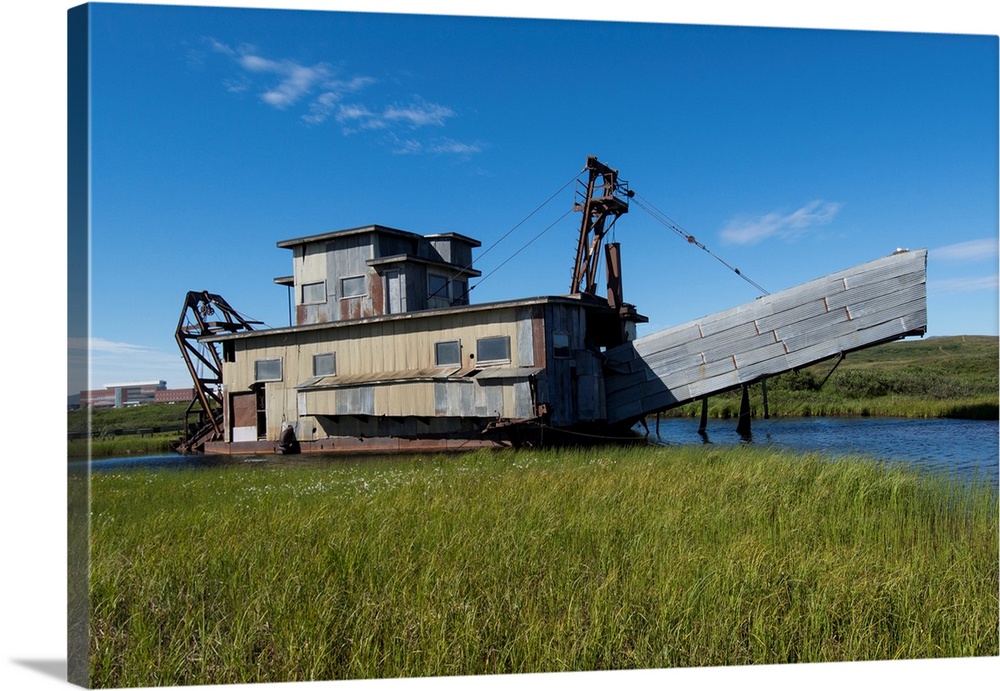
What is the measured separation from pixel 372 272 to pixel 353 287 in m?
0.92

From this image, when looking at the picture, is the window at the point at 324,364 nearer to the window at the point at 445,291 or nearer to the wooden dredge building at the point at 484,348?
the wooden dredge building at the point at 484,348

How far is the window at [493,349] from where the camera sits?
17719mm

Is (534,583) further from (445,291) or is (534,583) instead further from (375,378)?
(445,291)

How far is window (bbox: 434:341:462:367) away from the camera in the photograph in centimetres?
1848

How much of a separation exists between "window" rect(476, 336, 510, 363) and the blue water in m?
5.27

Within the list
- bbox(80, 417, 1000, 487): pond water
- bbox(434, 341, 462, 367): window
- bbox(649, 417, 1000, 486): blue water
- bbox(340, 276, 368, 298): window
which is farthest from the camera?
bbox(340, 276, 368, 298): window

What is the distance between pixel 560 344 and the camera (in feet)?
58.7

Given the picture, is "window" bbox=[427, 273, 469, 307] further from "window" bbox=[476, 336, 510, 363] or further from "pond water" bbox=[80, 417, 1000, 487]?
"pond water" bbox=[80, 417, 1000, 487]

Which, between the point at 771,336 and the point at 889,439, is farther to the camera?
the point at 889,439

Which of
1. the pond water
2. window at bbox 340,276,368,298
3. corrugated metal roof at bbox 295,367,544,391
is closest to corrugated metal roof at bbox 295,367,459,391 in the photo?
corrugated metal roof at bbox 295,367,544,391

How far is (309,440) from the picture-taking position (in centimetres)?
2098

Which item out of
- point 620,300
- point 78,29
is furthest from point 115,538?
point 620,300

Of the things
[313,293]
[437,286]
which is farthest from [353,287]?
[437,286]

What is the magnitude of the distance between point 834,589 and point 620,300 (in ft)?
49.6
